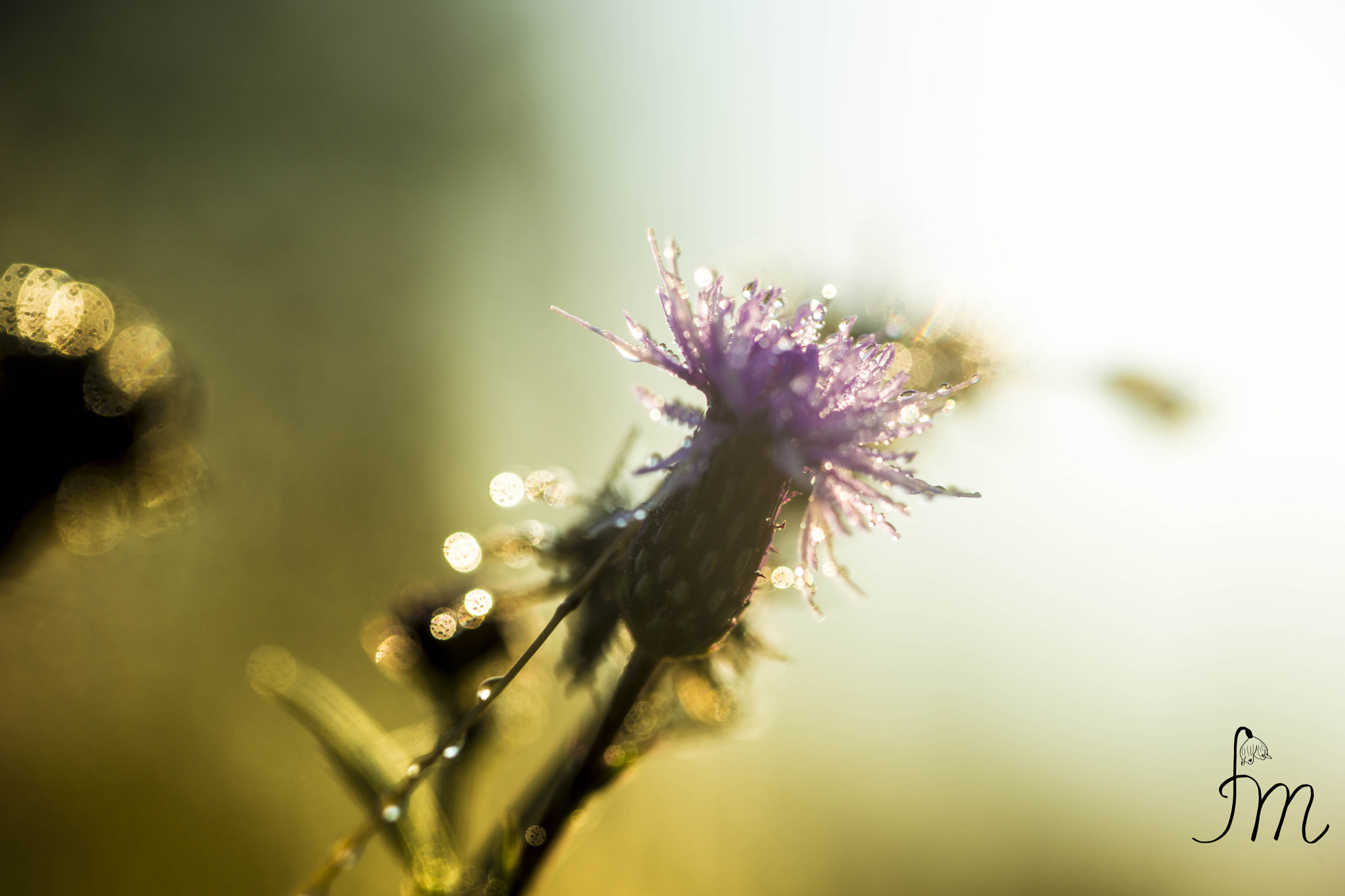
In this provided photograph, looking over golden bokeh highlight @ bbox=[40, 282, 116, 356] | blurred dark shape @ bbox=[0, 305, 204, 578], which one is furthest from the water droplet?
golden bokeh highlight @ bbox=[40, 282, 116, 356]

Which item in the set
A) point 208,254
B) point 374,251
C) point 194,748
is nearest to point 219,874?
point 194,748

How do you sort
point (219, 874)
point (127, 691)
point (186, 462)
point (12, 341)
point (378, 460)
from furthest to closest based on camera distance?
point (378, 460) < point (127, 691) < point (219, 874) < point (186, 462) < point (12, 341)

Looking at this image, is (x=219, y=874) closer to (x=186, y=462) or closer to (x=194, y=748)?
(x=194, y=748)

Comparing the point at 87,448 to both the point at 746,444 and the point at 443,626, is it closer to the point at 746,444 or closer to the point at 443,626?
the point at 443,626

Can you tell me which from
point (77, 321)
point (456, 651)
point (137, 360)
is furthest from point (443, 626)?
point (77, 321)

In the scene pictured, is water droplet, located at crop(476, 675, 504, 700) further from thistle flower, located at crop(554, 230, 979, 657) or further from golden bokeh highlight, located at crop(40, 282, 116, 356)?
golden bokeh highlight, located at crop(40, 282, 116, 356)

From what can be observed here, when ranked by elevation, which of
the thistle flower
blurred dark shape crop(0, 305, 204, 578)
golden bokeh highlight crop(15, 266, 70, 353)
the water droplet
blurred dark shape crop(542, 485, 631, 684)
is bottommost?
blurred dark shape crop(0, 305, 204, 578)
